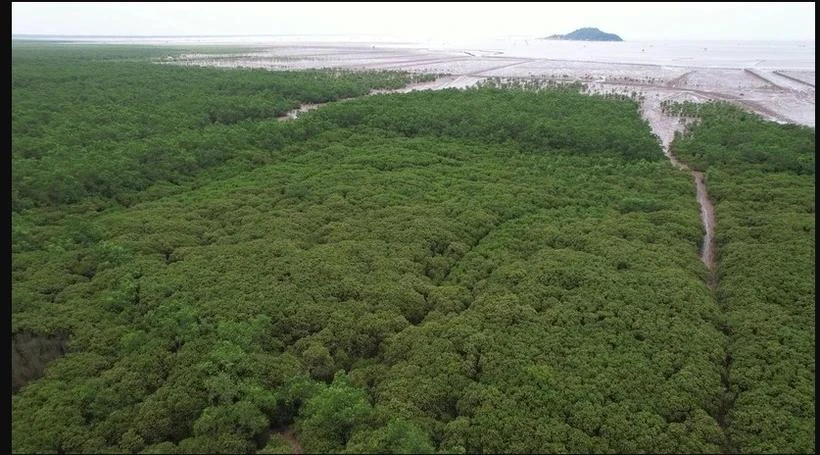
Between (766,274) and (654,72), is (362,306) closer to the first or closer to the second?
(766,274)

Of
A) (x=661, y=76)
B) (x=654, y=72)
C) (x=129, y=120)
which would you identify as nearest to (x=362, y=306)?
(x=129, y=120)

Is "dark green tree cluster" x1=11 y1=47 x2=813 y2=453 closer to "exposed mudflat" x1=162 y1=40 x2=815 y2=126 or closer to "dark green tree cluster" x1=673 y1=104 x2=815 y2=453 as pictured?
"dark green tree cluster" x1=673 y1=104 x2=815 y2=453

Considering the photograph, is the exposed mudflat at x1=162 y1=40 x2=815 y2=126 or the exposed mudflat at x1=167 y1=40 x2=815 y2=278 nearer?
the exposed mudflat at x1=167 y1=40 x2=815 y2=278

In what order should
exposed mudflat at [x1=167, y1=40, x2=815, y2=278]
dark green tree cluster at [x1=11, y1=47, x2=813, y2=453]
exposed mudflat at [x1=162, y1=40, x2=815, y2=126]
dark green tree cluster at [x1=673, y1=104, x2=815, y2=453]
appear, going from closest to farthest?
dark green tree cluster at [x1=11, y1=47, x2=813, y2=453] < dark green tree cluster at [x1=673, y1=104, x2=815, y2=453] < exposed mudflat at [x1=167, y1=40, x2=815, y2=278] < exposed mudflat at [x1=162, y1=40, x2=815, y2=126]

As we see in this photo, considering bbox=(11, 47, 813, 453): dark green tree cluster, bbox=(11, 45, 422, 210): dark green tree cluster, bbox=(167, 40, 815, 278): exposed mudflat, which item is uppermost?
bbox=(167, 40, 815, 278): exposed mudflat

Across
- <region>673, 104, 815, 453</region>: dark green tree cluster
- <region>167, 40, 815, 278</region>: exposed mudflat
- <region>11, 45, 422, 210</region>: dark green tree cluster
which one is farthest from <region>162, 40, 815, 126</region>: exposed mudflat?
<region>11, 45, 422, 210</region>: dark green tree cluster

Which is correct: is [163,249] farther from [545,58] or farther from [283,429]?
[545,58]

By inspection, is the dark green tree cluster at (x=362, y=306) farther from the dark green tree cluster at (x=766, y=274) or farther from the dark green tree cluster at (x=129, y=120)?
the dark green tree cluster at (x=766, y=274)

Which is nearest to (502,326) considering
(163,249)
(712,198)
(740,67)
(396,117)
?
(163,249)
